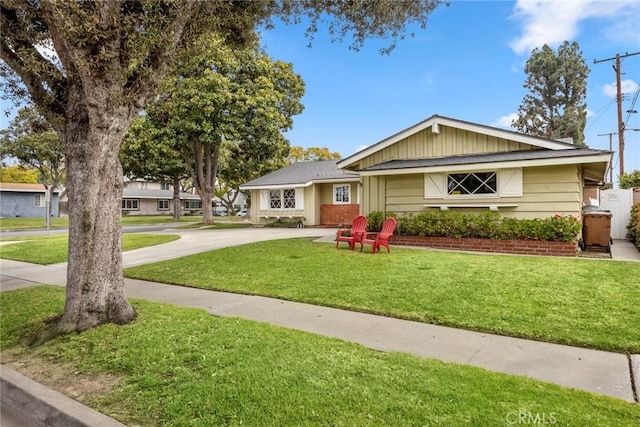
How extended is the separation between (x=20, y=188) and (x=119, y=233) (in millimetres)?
42973

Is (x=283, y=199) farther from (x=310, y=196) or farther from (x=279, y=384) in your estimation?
(x=279, y=384)

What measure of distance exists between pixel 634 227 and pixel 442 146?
6.07 metres

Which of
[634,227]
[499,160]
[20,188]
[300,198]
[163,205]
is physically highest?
[20,188]

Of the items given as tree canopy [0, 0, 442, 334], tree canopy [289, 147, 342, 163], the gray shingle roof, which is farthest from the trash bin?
tree canopy [289, 147, 342, 163]

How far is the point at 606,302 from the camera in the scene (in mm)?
5062

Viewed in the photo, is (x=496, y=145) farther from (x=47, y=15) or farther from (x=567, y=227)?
(x=47, y=15)

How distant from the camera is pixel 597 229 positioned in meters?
10.1

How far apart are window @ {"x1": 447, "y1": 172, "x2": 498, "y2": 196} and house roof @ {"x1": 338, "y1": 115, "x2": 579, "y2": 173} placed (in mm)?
1276

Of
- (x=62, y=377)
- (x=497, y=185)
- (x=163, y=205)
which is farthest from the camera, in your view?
(x=163, y=205)

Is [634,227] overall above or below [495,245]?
above

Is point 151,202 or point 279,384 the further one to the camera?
point 151,202

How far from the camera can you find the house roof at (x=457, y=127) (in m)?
10.5

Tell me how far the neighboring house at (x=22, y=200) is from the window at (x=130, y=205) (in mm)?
7989

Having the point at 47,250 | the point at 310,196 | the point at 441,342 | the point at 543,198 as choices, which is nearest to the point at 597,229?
the point at 543,198
